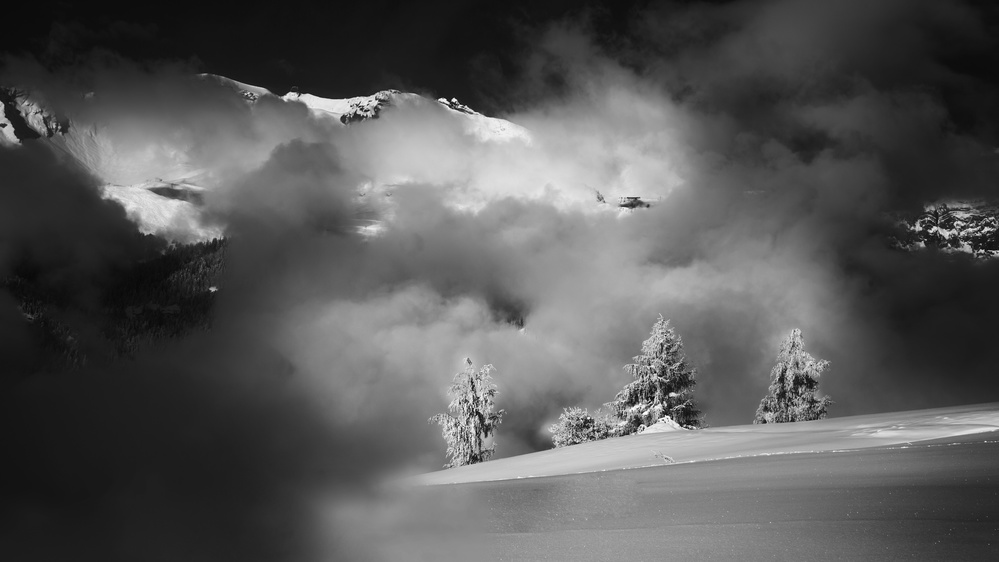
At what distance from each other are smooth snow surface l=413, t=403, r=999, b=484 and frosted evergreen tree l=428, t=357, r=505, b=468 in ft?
85.9

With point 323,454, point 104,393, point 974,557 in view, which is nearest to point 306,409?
point 323,454

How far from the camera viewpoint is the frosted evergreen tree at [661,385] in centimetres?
2984

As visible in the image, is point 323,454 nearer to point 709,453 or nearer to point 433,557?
point 433,557

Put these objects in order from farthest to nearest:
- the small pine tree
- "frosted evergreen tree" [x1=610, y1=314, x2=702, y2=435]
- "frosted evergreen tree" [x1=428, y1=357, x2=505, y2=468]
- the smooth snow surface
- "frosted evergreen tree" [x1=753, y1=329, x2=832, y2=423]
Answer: the small pine tree → "frosted evergreen tree" [x1=428, y1=357, x2=505, y2=468] → "frosted evergreen tree" [x1=753, y1=329, x2=832, y2=423] → "frosted evergreen tree" [x1=610, y1=314, x2=702, y2=435] → the smooth snow surface

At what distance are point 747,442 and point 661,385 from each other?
20.3 metres

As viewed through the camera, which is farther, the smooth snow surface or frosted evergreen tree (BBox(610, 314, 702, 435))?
frosted evergreen tree (BBox(610, 314, 702, 435))

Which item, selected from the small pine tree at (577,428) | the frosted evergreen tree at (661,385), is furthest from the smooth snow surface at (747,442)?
the small pine tree at (577,428)

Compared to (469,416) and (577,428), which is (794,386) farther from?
(469,416)

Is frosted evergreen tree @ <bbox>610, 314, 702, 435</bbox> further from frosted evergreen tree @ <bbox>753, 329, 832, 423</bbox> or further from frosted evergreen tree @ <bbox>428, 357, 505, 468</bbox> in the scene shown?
frosted evergreen tree @ <bbox>428, 357, 505, 468</bbox>

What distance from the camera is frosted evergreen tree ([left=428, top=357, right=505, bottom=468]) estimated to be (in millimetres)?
38031

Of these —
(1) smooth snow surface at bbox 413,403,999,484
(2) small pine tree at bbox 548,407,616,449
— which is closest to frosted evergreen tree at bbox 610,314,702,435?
(2) small pine tree at bbox 548,407,616,449

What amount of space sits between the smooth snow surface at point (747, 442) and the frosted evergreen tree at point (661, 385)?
58.0 ft

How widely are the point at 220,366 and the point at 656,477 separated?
6531 mm

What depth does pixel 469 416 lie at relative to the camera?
3856 cm
